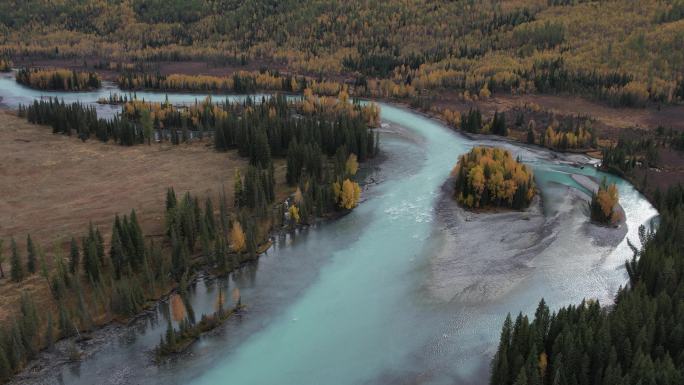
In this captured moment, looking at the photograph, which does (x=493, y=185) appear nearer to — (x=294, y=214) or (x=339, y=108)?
(x=294, y=214)

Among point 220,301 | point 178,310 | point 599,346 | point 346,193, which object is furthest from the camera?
point 346,193

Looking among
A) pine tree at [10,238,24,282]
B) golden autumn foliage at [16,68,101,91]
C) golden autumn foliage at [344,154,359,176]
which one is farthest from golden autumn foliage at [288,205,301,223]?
golden autumn foliage at [16,68,101,91]

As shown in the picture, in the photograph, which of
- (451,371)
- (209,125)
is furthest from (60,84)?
(451,371)

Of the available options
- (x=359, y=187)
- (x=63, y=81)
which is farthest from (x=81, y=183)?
(x=63, y=81)

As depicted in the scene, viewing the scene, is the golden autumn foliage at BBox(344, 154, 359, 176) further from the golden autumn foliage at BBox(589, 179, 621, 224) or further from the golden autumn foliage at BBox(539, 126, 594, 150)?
the golden autumn foliage at BBox(539, 126, 594, 150)

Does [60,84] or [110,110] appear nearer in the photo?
[110,110]

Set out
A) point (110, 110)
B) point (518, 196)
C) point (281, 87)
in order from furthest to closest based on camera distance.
Result: point (281, 87) < point (110, 110) < point (518, 196)

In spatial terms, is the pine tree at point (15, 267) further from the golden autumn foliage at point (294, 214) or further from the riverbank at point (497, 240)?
the riverbank at point (497, 240)

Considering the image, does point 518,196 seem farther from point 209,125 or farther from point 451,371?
point 209,125
